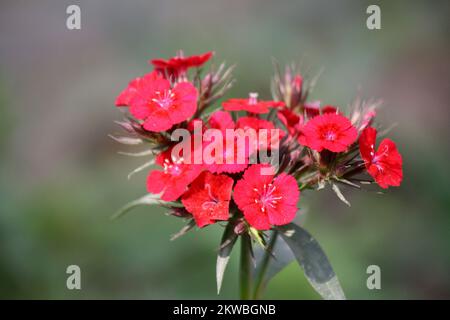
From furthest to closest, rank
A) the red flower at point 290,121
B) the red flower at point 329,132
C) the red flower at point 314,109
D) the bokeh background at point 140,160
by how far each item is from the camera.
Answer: the bokeh background at point 140,160 < the red flower at point 314,109 < the red flower at point 290,121 < the red flower at point 329,132

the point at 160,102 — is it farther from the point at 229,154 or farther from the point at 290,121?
the point at 290,121

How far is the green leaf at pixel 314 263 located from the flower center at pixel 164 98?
2.52 ft

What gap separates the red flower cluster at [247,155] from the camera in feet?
7.93

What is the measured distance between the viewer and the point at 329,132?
8.25ft

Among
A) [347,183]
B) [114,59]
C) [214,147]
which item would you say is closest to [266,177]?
[214,147]

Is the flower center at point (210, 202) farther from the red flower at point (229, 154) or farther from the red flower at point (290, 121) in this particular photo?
the red flower at point (290, 121)

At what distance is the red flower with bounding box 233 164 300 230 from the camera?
2.39 meters

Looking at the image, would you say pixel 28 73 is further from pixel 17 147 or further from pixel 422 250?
pixel 422 250

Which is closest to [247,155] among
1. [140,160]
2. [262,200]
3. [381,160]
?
[262,200]

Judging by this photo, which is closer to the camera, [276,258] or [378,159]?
[378,159]

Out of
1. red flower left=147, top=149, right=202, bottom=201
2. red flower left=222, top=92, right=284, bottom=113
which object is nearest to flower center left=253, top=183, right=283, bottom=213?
red flower left=147, top=149, right=202, bottom=201

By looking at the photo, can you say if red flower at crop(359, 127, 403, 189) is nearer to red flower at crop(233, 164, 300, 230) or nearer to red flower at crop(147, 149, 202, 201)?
red flower at crop(233, 164, 300, 230)

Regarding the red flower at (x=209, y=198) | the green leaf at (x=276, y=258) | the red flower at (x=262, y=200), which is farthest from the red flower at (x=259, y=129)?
the green leaf at (x=276, y=258)

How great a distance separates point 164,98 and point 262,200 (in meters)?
0.68
